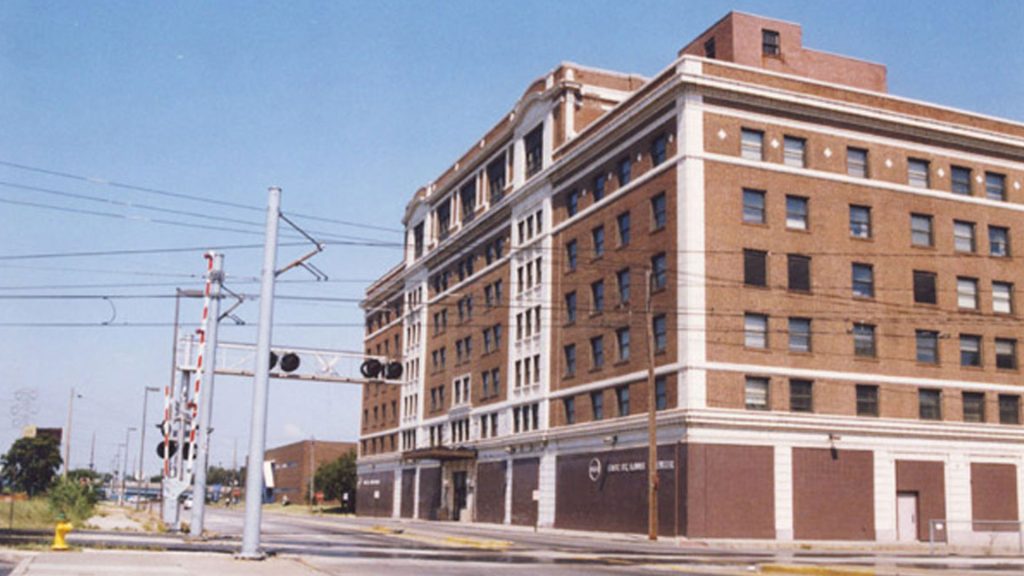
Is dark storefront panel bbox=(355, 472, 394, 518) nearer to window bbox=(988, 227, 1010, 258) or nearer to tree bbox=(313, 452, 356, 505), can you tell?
tree bbox=(313, 452, 356, 505)

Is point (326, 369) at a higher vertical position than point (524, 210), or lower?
lower

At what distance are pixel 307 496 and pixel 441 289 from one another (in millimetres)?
72063

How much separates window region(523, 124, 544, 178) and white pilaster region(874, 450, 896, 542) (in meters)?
26.1

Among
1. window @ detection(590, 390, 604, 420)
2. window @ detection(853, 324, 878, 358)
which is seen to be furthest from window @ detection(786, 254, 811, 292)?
window @ detection(590, 390, 604, 420)

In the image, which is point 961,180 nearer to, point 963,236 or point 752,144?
point 963,236

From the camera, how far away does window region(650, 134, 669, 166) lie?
1927 inches

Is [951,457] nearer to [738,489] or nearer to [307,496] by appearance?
[738,489]

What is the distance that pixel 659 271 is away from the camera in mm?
48750

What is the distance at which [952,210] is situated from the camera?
51.4 m

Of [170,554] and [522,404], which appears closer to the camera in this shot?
[170,554]

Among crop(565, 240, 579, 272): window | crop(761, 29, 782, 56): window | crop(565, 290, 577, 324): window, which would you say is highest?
crop(761, 29, 782, 56): window

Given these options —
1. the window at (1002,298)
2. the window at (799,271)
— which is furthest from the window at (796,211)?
the window at (1002,298)

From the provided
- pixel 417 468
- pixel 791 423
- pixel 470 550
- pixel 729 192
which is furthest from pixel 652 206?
pixel 417 468

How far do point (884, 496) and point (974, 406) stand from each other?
7216 mm
